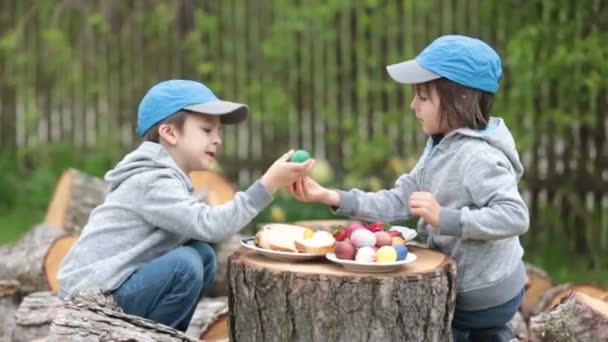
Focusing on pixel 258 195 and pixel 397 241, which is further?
pixel 258 195

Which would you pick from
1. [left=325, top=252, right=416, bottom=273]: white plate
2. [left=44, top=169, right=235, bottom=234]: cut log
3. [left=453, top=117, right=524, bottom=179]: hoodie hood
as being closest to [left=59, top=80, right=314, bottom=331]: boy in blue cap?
[left=325, top=252, right=416, bottom=273]: white plate

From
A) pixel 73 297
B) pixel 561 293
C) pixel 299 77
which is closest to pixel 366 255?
pixel 73 297

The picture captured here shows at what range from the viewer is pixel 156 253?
471 centimetres

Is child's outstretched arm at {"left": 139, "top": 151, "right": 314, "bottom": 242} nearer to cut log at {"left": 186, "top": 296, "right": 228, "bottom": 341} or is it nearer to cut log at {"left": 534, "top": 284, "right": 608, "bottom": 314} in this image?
cut log at {"left": 186, "top": 296, "right": 228, "bottom": 341}

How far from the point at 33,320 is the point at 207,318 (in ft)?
2.49

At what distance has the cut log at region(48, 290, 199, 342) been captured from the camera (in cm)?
419

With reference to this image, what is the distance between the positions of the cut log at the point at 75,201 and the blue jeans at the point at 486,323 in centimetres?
251

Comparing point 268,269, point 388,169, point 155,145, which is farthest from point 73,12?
point 268,269

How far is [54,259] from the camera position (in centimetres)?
589

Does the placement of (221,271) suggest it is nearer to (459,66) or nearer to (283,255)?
(283,255)

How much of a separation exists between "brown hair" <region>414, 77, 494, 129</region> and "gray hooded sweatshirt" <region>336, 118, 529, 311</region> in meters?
0.04

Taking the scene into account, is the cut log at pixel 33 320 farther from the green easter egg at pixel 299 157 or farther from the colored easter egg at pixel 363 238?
the colored easter egg at pixel 363 238

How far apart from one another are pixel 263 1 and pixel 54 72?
1805mm

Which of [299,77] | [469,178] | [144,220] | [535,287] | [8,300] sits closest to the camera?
[469,178]
